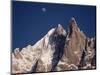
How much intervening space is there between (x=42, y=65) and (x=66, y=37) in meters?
0.41

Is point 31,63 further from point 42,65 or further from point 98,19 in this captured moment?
point 98,19

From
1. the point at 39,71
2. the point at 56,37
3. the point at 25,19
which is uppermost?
the point at 25,19

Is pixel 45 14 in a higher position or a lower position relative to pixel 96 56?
higher

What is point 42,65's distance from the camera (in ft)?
8.07

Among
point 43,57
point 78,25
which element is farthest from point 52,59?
point 78,25

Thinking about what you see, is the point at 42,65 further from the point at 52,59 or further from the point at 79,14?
the point at 79,14

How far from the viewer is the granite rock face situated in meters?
2.40

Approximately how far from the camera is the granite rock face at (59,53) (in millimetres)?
2400

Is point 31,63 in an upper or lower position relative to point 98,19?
lower

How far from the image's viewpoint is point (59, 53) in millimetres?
2521

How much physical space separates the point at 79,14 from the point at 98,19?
263mm

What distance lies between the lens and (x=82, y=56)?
262 cm

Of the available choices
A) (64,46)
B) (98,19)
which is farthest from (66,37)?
(98,19)

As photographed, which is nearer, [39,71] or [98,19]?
[39,71]
